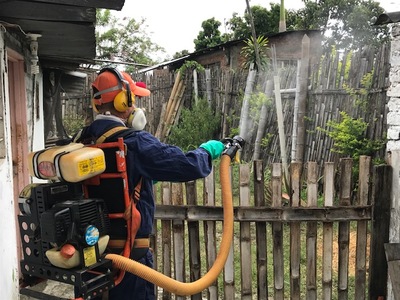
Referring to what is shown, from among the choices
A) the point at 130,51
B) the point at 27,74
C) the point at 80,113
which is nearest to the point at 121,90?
the point at 27,74

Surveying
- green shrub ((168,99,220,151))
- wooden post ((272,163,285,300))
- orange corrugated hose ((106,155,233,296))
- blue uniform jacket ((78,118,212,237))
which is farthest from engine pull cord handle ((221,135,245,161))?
green shrub ((168,99,220,151))

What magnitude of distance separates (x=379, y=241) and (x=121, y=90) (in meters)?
2.16

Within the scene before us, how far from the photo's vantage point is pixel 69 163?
187 cm

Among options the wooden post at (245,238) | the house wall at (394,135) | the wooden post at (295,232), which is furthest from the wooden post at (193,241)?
the house wall at (394,135)

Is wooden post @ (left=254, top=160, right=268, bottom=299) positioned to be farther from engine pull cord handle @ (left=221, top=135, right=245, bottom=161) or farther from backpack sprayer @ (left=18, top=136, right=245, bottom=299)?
backpack sprayer @ (left=18, top=136, right=245, bottom=299)

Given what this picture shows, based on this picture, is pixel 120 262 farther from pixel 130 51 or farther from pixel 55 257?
pixel 130 51

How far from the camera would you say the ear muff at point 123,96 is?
7.61 ft

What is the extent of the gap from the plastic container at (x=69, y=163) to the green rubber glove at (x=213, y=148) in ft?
2.11

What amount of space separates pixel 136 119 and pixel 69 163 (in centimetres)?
60

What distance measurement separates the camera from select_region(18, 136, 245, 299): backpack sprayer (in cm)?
191

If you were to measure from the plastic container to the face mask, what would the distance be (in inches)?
15.3

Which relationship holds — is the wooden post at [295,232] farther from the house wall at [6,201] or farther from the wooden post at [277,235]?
the house wall at [6,201]

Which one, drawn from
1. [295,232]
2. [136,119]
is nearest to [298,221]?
[295,232]

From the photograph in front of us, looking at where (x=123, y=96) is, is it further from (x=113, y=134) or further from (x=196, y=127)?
(x=196, y=127)
